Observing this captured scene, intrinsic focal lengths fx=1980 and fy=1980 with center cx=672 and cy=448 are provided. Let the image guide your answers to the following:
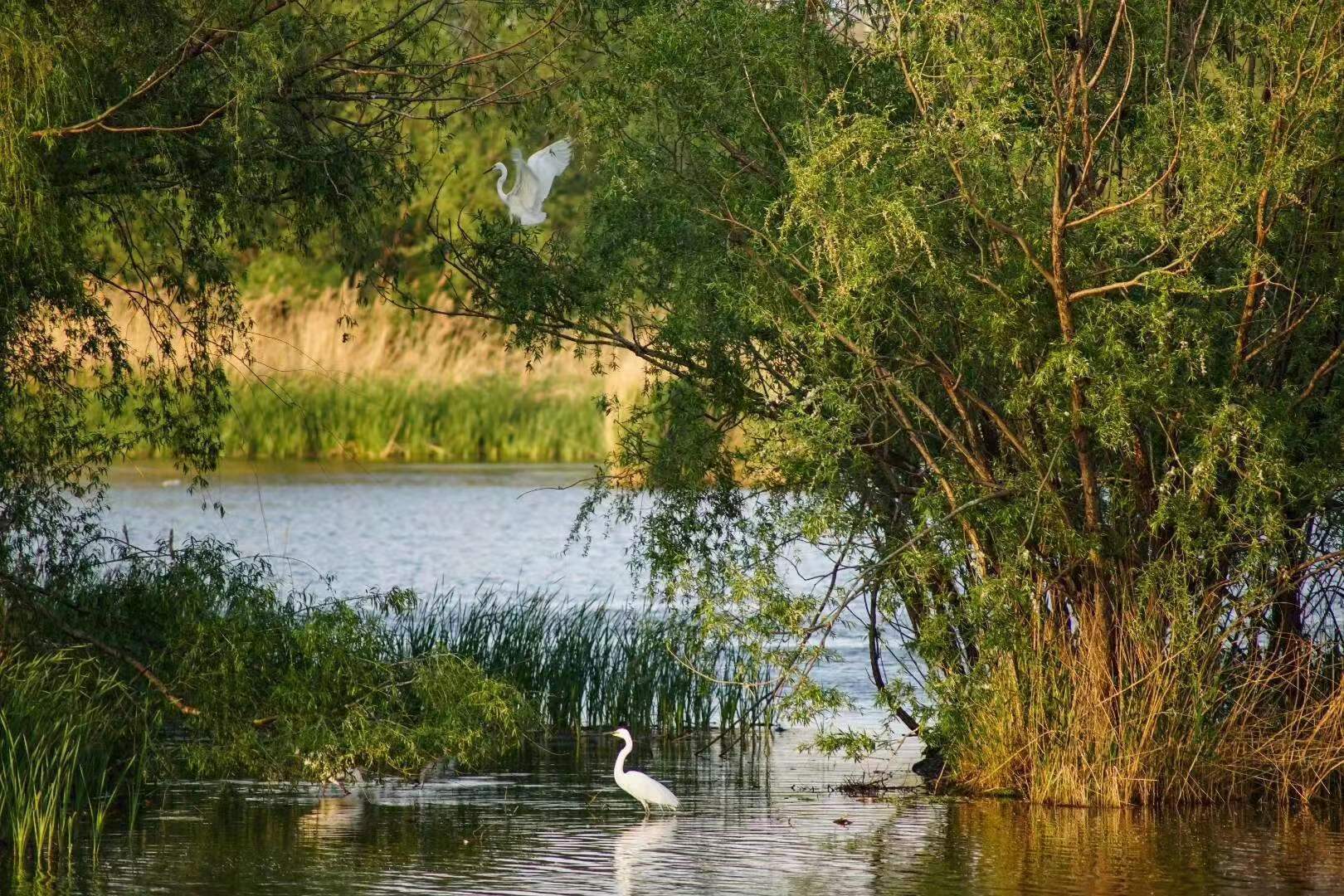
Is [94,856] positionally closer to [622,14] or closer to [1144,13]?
[622,14]

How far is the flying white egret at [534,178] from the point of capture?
445 inches

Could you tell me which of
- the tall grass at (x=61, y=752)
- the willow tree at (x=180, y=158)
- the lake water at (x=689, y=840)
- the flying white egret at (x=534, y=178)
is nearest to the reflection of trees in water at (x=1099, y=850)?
the lake water at (x=689, y=840)

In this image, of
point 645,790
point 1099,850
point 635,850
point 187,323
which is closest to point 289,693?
point 645,790

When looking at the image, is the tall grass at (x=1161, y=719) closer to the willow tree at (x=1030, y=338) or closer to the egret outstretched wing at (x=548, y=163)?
the willow tree at (x=1030, y=338)

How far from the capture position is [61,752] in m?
8.78

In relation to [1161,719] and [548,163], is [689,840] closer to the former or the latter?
[1161,719]

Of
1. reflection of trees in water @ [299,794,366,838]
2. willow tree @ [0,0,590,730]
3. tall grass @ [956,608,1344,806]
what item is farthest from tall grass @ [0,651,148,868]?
tall grass @ [956,608,1344,806]

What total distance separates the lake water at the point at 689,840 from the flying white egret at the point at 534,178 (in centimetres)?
325

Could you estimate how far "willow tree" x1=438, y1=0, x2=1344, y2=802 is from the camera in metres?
8.55

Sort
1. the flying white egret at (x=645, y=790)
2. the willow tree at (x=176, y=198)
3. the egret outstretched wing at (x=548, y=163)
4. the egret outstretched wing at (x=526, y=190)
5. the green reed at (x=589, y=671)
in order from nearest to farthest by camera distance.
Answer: the willow tree at (x=176, y=198), the flying white egret at (x=645, y=790), the egret outstretched wing at (x=548, y=163), the egret outstretched wing at (x=526, y=190), the green reed at (x=589, y=671)

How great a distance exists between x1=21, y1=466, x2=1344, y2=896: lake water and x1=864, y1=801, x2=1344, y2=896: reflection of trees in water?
0.02 m

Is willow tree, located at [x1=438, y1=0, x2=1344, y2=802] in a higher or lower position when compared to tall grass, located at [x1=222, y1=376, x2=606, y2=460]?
lower

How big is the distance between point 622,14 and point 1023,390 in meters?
3.82

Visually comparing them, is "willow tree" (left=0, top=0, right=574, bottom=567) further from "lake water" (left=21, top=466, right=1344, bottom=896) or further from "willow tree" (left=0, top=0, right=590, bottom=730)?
"lake water" (left=21, top=466, right=1344, bottom=896)
